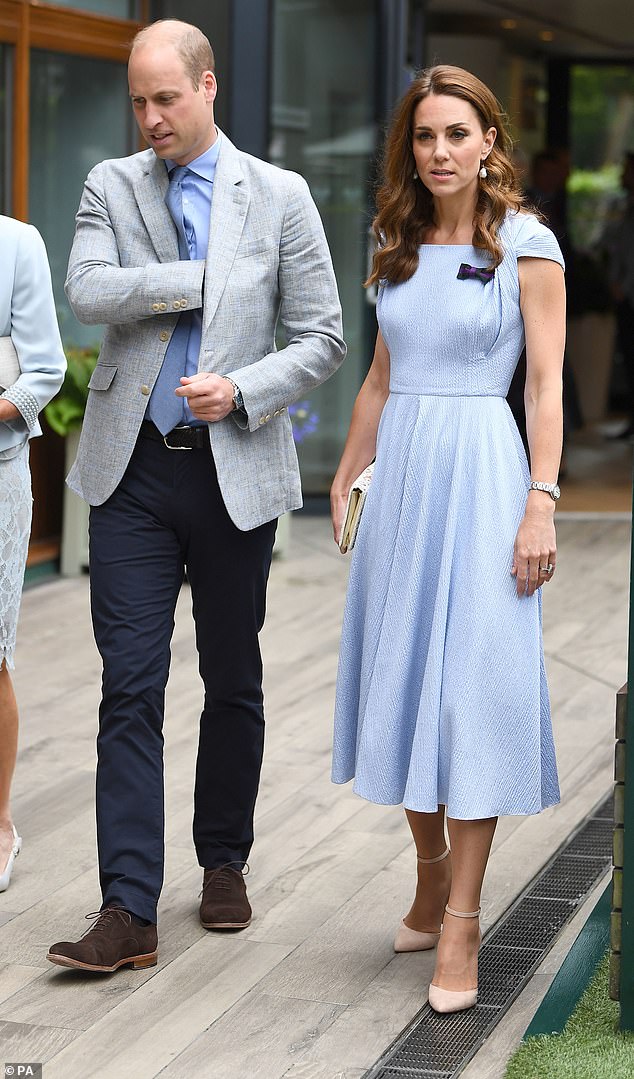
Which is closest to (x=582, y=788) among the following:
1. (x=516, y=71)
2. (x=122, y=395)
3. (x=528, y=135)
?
(x=122, y=395)

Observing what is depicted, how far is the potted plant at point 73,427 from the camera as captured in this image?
22.8 ft

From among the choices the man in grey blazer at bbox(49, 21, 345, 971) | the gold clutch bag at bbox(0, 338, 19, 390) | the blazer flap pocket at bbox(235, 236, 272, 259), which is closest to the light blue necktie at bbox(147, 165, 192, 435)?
the man in grey blazer at bbox(49, 21, 345, 971)

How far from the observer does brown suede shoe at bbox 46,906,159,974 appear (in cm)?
310

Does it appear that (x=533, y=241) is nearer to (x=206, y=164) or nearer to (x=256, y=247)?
(x=256, y=247)

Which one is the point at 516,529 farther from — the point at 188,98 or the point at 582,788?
the point at 582,788

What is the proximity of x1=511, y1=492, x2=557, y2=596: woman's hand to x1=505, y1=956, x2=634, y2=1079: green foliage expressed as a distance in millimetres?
818

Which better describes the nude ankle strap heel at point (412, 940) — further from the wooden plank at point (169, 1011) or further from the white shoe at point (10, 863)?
the white shoe at point (10, 863)

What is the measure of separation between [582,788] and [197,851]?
4.51 feet

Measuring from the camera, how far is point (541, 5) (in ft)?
35.3

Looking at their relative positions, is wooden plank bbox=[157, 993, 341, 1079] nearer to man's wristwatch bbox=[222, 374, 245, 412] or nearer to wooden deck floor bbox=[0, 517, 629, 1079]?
wooden deck floor bbox=[0, 517, 629, 1079]

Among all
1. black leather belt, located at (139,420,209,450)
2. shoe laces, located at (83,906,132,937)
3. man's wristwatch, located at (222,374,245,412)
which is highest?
man's wristwatch, located at (222,374,245,412)

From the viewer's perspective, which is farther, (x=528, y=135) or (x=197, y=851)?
(x=528, y=135)

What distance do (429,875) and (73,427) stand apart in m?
4.16

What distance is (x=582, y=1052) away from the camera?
9.22ft
